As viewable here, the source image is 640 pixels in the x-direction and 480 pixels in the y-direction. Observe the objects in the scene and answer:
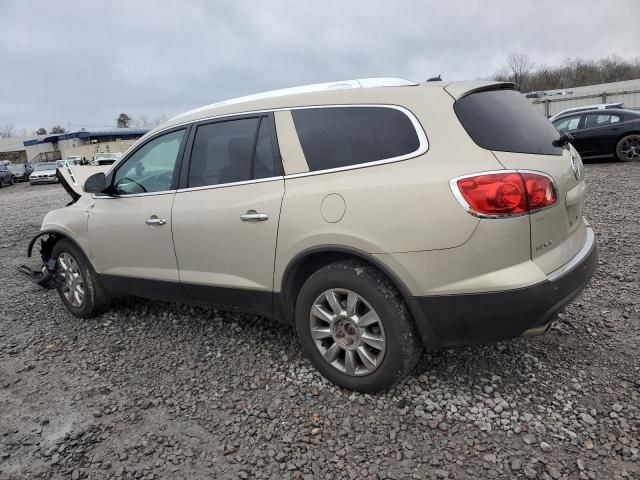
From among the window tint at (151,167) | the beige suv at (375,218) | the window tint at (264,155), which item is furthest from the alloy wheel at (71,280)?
the window tint at (264,155)

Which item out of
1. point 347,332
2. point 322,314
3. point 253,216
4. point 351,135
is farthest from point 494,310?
point 253,216

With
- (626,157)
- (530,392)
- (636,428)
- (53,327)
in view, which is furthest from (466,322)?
(626,157)

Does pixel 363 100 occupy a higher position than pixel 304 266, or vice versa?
pixel 363 100

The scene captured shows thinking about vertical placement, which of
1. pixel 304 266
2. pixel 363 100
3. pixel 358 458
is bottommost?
pixel 358 458

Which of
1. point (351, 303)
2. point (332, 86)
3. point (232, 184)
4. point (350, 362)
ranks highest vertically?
point (332, 86)

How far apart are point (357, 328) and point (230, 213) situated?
1121mm

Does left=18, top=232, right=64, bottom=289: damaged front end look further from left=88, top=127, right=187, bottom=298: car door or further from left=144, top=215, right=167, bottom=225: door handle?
left=144, top=215, right=167, bottom=225: door handle

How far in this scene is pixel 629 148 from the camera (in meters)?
12.2

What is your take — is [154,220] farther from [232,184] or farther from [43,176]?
[43,176]

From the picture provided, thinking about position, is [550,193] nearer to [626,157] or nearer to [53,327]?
[53,327]

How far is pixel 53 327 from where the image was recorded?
4.44 meters

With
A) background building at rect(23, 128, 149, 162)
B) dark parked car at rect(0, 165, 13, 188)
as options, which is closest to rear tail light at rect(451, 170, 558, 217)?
dark parked car at rect(0, 165, 13, 188)

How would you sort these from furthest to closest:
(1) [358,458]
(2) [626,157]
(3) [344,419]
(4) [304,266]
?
(2) [626,157], (4) [304,266], (3) [344,419], (1) [358,458]

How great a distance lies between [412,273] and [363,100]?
1.07 m
